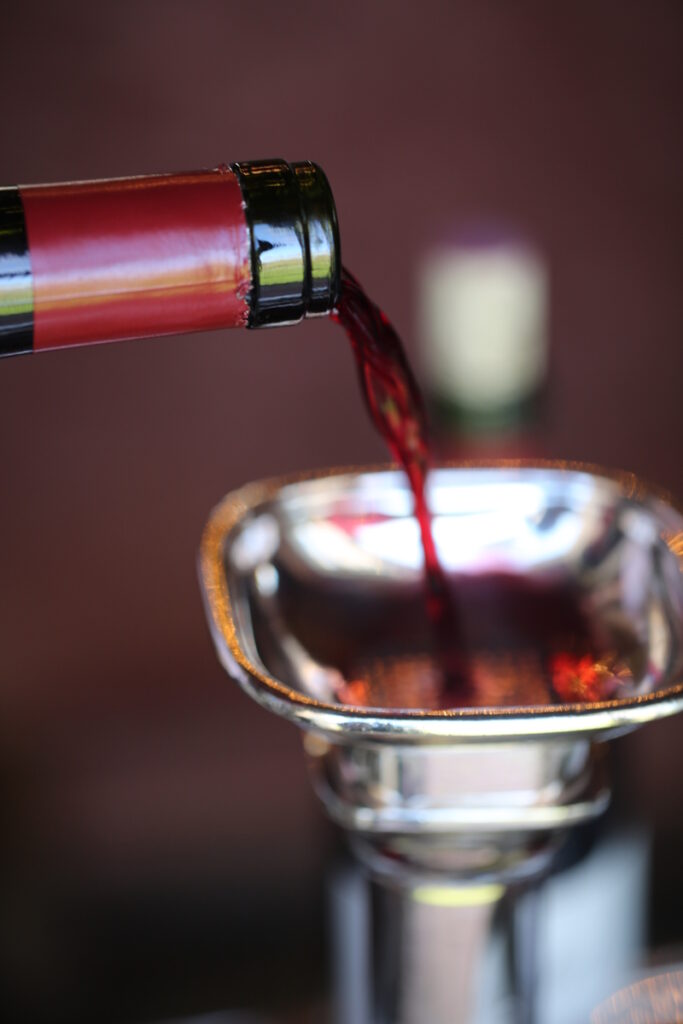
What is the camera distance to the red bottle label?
0.38m

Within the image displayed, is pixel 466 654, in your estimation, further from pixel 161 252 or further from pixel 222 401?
pixel 222 401

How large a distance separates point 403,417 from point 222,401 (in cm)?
95

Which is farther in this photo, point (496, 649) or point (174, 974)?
point (174, 974)

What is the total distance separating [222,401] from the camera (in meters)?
1.44

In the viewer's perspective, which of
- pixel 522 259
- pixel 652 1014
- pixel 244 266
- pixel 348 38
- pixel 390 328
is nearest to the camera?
pixel 244 266

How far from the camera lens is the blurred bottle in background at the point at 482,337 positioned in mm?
1437

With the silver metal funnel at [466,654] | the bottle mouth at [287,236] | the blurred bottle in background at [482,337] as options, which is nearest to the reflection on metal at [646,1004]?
the silver metal funnel at [466,654]

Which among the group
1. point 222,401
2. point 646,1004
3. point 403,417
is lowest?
point 646,1004

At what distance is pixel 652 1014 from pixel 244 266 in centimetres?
54

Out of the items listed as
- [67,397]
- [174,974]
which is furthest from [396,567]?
[174,974]

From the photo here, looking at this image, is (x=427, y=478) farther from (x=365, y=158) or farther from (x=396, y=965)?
(x=365, y=158)

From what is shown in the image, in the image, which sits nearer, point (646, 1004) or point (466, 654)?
point (466, 654)

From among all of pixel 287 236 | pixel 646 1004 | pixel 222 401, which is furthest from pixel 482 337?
pixel 287 236

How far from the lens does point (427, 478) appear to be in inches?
21.6
